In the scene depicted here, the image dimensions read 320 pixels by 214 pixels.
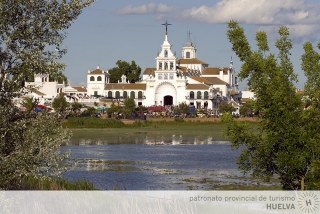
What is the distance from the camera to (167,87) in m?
144

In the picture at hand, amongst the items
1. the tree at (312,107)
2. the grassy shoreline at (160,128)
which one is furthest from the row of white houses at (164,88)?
the tree at (312,107)

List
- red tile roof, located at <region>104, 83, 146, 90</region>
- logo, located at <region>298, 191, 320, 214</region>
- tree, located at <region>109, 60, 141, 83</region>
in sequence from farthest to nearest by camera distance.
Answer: tree, located at <region>109, 60, 141, 83</region>, red tile roof, located at <region>104, 83, 146, 90</region>, logo, located at <region>298, 191, 320, 214</region>

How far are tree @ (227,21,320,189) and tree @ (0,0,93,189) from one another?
13.9 ft

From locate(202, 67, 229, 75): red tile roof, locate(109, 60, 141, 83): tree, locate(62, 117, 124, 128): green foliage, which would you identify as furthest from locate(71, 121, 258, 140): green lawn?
locate(109, 60, 141, 83): tree

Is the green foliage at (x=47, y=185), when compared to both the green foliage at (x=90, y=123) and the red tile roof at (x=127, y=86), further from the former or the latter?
the red tile roof at (x=127, y=86)

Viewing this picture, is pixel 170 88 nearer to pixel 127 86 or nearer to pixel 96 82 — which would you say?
pixel 127 86

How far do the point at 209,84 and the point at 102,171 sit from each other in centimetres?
11170

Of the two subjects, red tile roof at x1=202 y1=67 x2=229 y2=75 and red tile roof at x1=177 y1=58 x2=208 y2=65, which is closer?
red tile roof at x1=202 y1=67 x2=229 y2=75

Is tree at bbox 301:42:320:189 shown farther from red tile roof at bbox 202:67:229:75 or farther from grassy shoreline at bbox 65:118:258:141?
red tile roof at bbox 202:67:229:75

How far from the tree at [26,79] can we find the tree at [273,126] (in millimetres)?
4228

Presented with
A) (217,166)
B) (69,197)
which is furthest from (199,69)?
(69,197)

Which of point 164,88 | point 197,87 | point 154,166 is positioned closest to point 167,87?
point 164,88

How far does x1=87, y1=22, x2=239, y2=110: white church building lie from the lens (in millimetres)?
141375

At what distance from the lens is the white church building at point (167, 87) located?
464 ft
